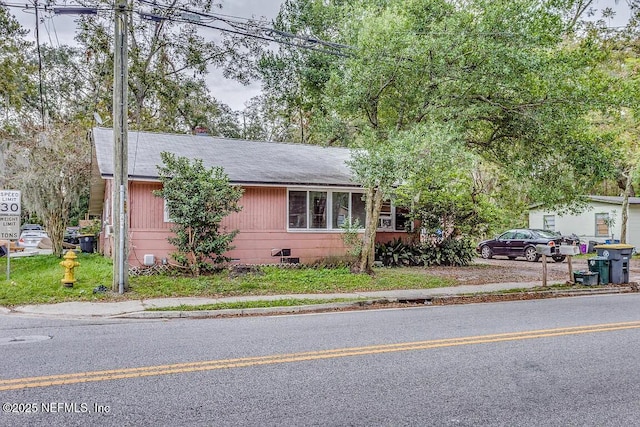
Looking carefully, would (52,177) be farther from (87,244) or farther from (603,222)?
(603,222)

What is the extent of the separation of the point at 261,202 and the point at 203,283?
172 inches

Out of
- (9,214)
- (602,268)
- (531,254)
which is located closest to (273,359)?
(9,214)

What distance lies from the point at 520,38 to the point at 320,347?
350 inches

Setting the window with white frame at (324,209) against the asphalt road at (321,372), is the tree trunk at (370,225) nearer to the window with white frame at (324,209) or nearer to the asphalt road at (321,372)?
the window with white frame at (324,209)

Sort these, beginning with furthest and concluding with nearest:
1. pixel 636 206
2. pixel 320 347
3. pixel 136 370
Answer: pixel 636 206 < pixel 320 347 < pixel 136 370

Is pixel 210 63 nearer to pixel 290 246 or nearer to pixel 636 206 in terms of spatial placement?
pixel 290 246

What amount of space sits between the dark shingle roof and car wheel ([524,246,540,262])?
9216mm

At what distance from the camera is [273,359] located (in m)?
5.57

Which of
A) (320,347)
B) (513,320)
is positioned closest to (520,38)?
(513,320)

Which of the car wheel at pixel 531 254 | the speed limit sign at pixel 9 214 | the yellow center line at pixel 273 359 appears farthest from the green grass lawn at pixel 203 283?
the car wheel at pixel 531 254

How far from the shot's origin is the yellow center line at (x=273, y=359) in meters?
4.73

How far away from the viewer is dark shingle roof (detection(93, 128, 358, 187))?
570 inches

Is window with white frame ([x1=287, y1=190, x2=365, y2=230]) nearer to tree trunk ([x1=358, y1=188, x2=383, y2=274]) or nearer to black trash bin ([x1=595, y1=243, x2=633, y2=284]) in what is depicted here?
tree trunk ([x1=358, y1=188, x2=383, y2=274])

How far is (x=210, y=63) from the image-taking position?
28.9 m
